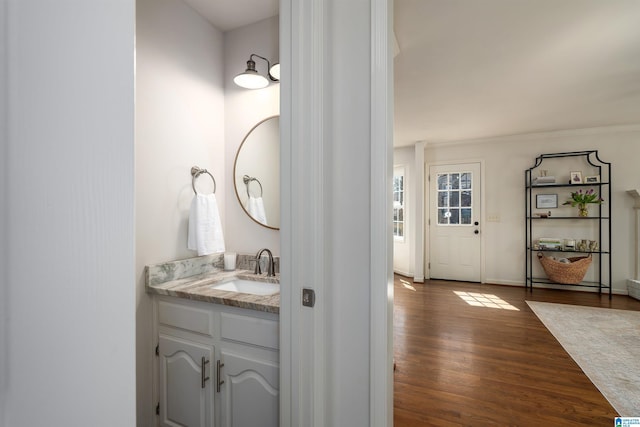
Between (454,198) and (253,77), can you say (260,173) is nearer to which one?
(253,77)

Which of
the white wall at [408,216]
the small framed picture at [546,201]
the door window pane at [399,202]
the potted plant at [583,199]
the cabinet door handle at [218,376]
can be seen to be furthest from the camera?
the door window pane at [399,202]

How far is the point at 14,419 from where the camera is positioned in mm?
187

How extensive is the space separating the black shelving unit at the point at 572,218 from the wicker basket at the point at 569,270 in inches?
5.3

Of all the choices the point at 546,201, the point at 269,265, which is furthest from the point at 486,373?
the point at 546,201

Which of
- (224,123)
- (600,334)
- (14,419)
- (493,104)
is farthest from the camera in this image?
(493,104)

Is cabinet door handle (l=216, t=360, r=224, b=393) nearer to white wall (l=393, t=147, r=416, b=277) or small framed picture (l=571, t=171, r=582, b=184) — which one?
white wall (l=393, t=147, r=416, b=277)

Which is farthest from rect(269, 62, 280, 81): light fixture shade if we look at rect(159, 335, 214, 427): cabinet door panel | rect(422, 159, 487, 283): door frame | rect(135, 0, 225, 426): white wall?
rect(422, 159, 487, 283): door frame

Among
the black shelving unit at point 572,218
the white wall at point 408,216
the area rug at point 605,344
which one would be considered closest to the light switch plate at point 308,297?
the area rug at point 605,344

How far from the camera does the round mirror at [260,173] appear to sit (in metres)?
2.03

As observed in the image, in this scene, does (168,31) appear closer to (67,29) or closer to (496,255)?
(67,29)

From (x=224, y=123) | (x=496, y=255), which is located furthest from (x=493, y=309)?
(x=224, y=123)

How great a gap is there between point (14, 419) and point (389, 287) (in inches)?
39.9

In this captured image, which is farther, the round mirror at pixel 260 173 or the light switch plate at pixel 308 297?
the round mirror at pixel 260 173

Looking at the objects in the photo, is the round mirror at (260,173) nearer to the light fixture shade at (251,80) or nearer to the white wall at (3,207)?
the light fixture shade at (251,80)
